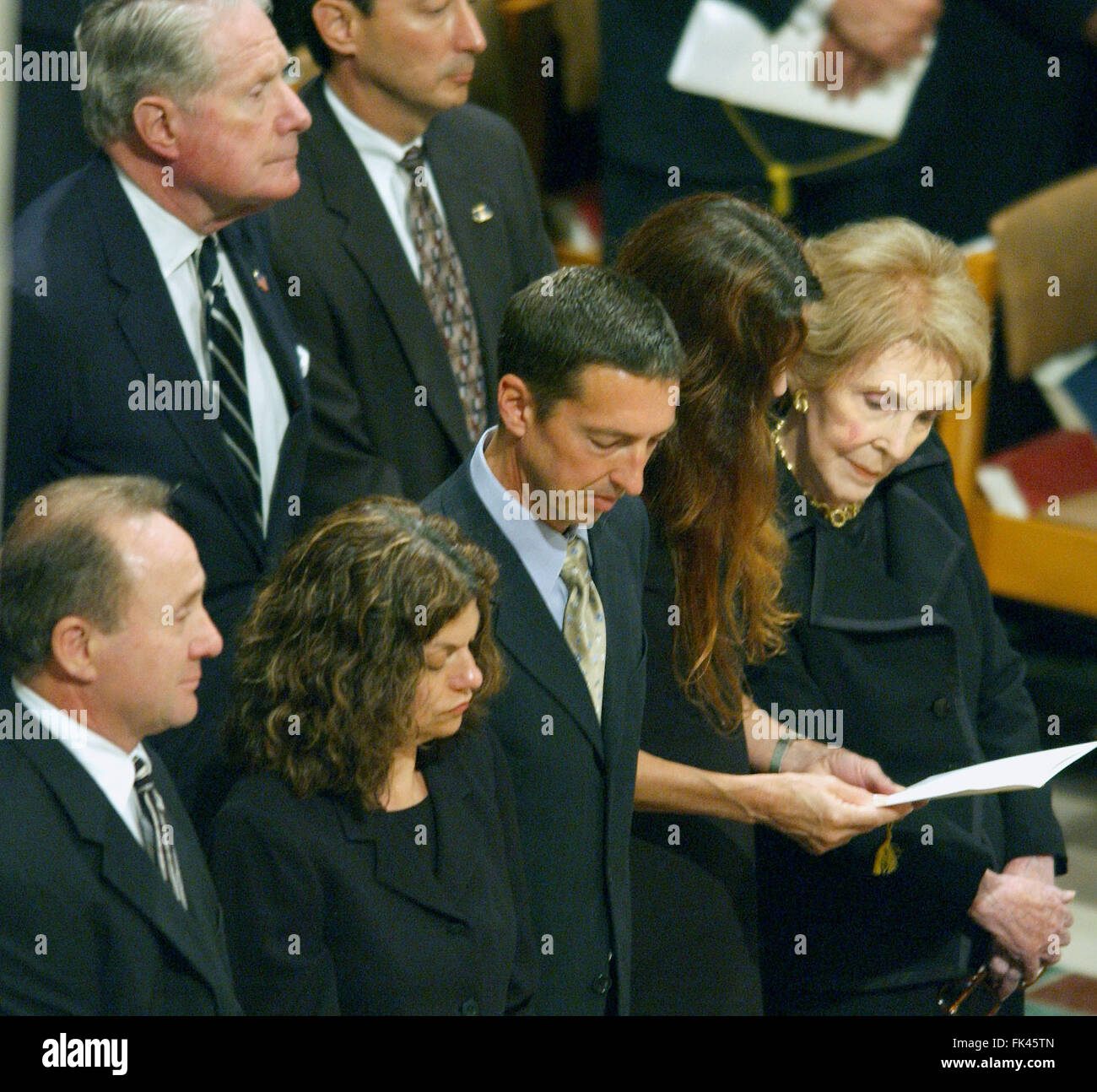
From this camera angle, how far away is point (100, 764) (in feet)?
6.68

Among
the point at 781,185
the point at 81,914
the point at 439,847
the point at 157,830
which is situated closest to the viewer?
the point at 81,914

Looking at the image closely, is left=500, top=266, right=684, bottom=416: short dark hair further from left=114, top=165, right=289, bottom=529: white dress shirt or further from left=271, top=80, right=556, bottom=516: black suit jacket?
left=271, top=80, right=556, bottom=516: black suit jacket

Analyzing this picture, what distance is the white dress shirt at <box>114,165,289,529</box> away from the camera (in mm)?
2643

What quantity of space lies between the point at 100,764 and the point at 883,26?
283 cm

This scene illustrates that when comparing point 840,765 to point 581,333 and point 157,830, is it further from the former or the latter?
point 157,830

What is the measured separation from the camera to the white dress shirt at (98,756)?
6.62ft

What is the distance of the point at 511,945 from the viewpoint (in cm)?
227

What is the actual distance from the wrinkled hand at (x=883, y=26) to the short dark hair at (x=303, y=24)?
1448mm

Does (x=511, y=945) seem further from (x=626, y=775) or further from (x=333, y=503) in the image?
(x=333, y=503)

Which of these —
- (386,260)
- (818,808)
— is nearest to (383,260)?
(386,260)

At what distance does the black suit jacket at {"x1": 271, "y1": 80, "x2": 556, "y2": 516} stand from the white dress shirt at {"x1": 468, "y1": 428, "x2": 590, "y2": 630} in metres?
0.64

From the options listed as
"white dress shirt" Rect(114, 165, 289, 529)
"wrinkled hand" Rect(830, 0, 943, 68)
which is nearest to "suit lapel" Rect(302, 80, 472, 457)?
"white dress shirt" Rect(114, 165, 289, 529)

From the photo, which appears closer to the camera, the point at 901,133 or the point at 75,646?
the point at 75,646
